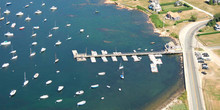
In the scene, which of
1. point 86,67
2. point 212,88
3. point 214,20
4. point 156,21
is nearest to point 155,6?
point 156,21

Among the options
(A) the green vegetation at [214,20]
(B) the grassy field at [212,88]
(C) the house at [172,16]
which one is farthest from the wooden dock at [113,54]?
(C) the house at [172,16]

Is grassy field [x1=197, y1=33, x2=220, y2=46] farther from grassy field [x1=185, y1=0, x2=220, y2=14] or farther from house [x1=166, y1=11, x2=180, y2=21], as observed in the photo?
grassy field [x1=185, y1=0, x2=220, y2=14]

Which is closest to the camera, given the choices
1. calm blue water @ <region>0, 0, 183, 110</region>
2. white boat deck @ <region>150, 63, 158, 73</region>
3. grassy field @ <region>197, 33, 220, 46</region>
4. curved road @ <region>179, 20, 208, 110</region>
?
curved road @ <region>179, 20, 208, 110</region>

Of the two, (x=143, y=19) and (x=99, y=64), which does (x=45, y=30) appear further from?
Result: (x=143, y=19)

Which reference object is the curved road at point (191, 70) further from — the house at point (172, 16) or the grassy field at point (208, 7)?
the grassy field at point (208, 7)

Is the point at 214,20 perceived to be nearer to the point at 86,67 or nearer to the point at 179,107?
the point at 179,107

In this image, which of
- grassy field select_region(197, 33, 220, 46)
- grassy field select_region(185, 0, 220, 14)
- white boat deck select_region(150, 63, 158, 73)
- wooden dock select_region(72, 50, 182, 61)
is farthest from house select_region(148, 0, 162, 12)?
white boat deck select_region(150, 63, 158, 73)

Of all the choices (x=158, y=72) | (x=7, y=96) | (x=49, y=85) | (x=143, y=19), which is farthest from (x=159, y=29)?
(x=7, y=96)
